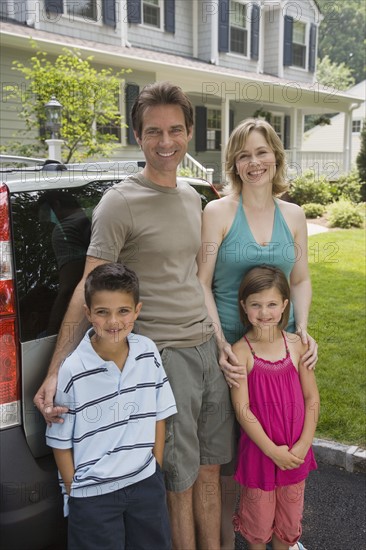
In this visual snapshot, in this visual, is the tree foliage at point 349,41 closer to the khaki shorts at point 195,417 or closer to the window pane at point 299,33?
the window pane at point 299,33

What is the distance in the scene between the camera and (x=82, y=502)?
1.93 metres

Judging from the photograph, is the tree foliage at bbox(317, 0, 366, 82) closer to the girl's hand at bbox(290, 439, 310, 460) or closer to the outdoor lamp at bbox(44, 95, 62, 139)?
the outdoor lamp at bbox(44, 95, 62, 139)

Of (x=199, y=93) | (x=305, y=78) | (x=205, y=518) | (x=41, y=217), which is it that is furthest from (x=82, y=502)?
(x=305, y=78)

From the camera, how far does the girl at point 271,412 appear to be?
2336 mm

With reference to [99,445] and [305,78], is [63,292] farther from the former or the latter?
[305,78]

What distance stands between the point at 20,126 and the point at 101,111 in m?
2.15

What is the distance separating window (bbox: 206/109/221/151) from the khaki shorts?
52.3 feet

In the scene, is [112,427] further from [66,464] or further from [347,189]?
[347,189]

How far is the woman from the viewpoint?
242 centimetres

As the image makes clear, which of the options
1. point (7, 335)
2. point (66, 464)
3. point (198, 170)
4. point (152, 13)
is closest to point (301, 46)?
point (152, 13)

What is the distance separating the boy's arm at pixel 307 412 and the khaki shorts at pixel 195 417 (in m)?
0.30

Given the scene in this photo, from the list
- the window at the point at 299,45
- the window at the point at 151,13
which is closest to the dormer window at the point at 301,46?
the window at the point at 299,45

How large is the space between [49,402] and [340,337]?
4.23 metres

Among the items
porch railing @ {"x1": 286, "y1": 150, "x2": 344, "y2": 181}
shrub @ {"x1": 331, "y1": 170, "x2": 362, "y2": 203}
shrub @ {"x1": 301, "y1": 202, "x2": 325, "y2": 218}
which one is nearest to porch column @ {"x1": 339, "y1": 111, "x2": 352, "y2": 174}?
porch railing @ {"x1": 286, "y1": 150, "x2": 344, "y2": 181}
